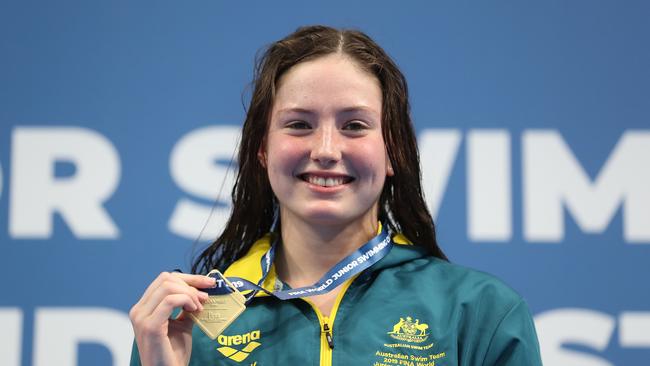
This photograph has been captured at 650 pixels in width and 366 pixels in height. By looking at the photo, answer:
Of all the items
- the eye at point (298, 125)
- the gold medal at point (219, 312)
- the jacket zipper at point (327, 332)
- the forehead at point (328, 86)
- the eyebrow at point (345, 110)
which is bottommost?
the jacket zipper at point (327, 332)

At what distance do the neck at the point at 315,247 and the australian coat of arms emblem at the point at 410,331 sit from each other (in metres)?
0.19

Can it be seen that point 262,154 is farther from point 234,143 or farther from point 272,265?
point 234,143

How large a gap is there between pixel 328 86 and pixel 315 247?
30 centimetres

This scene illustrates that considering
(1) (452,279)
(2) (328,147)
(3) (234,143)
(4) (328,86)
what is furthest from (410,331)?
(3) (234,143)

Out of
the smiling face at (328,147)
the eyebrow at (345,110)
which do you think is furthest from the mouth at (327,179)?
the eyebrow at (345,110)

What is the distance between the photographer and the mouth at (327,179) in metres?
1.67

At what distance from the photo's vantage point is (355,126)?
169 cm

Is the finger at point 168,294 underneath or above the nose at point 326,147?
underneath

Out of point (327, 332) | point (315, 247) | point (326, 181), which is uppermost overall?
point (326, 181)

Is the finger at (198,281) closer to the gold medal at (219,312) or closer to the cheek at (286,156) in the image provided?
the gold medal at (219,312)

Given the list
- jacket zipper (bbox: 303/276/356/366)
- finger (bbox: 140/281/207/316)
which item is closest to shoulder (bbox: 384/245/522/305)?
jacket zipper (bbox: 303/276/356/366)

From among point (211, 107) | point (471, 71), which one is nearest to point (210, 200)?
point (211, 107)

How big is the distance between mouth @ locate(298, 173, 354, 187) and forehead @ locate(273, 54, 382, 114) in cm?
12

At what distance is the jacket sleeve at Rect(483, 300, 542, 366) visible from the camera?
161 cm
